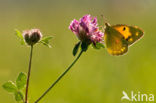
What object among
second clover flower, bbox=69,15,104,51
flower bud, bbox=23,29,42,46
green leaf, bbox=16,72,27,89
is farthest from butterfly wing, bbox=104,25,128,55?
green leaf, bbox=16,72,27,89

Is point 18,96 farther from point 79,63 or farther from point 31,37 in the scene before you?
point 79,63

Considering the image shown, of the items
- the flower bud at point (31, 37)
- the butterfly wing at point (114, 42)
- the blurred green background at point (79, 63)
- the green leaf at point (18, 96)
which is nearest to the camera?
the green leaf at point (18, 96)

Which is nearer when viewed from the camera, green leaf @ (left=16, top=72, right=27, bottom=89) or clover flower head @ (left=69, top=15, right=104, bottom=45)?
green leaf @ (left=16, top=72, right=27, bottom=89)

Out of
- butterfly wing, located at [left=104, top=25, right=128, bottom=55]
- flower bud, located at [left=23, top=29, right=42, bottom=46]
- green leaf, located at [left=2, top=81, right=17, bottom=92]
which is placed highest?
flower bud, located at [left=23, top=29, right=42, bottom=46]

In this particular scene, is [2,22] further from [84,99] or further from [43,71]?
[84,99]

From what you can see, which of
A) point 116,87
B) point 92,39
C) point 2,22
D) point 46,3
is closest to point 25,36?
point 92,39

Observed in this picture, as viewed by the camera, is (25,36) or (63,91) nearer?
(25,36)

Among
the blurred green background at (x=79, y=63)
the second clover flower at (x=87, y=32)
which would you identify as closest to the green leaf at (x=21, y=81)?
the second clover flower at (x=87, y=32)

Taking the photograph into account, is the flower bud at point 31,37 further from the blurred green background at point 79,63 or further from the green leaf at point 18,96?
the blurred green background at point 79,63

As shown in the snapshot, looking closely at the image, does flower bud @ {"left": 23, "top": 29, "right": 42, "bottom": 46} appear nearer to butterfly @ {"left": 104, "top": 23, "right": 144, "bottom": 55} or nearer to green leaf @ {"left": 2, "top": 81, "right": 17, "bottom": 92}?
green leaf @ {"left": 2, "top": 81, "right": 17, "bottom": 92}
